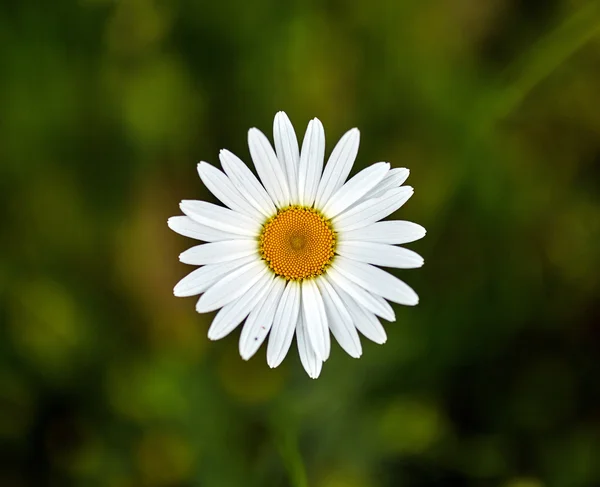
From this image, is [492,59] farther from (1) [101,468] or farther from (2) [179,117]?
(1) [101,468]

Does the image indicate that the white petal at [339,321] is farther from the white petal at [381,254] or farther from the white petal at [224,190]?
the white petal at [224,190]

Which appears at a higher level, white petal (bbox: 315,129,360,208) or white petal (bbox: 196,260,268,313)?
white petal (bbox: 315,129,360,208)

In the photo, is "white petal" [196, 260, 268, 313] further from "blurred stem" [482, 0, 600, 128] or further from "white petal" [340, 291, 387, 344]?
"blurred stem" [482, 0, 600, 128]

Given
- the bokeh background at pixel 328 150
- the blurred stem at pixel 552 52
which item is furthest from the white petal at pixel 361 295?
the blurred stem at pixel 552 52

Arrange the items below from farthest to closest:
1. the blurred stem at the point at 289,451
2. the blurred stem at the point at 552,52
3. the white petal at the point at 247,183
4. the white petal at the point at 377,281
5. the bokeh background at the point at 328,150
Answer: the bokeh background at the point at 328,150
the blurred stem at the point at 552,52
the blurred stem at the point at 289,451
the white petal at the point at 247,183
the white petal at the point at 377,281

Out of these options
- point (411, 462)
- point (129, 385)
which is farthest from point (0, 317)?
point (411, 462)

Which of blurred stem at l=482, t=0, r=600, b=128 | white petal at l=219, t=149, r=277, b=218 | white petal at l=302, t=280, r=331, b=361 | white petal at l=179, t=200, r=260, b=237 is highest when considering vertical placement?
blurred stem at l=482, t=0, r=600, b=128

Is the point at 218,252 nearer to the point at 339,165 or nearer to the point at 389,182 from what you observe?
the point at 339,165

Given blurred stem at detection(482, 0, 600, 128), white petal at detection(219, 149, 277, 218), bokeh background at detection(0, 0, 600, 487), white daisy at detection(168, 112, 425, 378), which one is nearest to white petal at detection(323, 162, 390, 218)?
white daisy at detection(168, 112, 425, 378)
